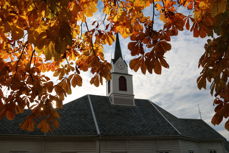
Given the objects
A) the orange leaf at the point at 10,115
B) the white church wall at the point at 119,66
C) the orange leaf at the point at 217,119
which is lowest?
the orange leaf at the point at 217,119

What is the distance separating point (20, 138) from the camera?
14422mm

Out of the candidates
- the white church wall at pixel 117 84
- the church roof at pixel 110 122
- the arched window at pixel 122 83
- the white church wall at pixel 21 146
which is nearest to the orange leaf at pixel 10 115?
the church roof at pixel 110 122

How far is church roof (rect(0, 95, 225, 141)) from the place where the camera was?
16.1m

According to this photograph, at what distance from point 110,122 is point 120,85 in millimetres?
6245

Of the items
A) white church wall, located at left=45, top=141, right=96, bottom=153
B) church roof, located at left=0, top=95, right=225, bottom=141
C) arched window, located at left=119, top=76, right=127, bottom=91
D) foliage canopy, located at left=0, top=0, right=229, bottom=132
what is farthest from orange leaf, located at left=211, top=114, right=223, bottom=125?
arched window, located at left=119, top=76, right=127, bottom=91

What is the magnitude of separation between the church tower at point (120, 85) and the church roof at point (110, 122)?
0.75 metres

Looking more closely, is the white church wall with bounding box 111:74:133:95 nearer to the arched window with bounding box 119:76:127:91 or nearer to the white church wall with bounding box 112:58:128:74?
the arched window with bounding box 119:76:127:91

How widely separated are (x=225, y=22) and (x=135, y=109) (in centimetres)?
2052

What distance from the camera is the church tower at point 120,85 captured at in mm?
22766

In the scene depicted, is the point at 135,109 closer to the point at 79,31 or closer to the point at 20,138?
the point at 20,138

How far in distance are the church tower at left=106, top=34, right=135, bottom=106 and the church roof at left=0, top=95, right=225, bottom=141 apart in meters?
0.75

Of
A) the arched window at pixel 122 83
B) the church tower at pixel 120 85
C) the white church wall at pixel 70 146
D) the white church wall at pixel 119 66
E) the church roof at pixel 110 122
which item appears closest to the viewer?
the white church wall at pixel 70 146

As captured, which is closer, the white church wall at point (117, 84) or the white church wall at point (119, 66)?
the white church wall at point (117, 84)

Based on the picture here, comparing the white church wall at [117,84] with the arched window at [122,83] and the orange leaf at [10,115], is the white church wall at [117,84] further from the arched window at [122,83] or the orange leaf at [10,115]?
the orange leaf at [10,115]
